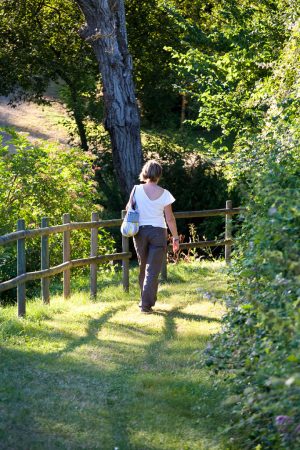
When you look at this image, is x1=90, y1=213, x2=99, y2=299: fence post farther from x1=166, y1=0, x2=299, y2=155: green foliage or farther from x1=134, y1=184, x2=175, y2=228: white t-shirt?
x1=166, y1=0, x2=299, y2=155: green foliage

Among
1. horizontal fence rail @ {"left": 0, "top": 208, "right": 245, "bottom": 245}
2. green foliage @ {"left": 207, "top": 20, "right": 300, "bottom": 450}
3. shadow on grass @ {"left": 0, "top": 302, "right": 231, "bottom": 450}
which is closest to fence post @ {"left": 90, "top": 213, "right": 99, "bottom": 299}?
horizontal fence rail @ {"left": 0, "top": 208, "right": 245, "bottom": 245}

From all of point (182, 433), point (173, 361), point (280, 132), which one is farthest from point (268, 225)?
point (280, 132)

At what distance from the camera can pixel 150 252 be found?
1067 centimetres

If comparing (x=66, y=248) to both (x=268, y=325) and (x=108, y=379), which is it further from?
(x=268, y=325)

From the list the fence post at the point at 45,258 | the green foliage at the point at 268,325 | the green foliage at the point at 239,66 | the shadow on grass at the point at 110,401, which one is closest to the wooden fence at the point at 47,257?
the fence post at the point at 45,258

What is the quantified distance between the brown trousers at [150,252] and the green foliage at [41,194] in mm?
5577

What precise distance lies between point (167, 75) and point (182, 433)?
2430 centimetres

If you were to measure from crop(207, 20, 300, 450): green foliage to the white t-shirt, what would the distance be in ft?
8.43

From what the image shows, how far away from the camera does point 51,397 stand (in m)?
6.75

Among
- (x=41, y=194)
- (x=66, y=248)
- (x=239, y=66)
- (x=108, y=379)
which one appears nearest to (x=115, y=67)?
(x=239, y=66)

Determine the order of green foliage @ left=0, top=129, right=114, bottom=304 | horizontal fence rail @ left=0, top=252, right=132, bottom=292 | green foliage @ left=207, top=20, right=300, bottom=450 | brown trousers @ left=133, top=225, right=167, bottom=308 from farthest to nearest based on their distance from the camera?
green foliage @ left=0, top=129, right=114, bottom=304, brown trousers @ left=133, top=225, right=167, bottom=308, horizontal fence rail @ left=0, top=252, right=132, bottom=292, green foliage @ left=207, top=20, right=300, bottom=450

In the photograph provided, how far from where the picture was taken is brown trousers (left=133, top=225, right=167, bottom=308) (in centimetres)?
1057

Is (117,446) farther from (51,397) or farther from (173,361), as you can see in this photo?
(173,361)

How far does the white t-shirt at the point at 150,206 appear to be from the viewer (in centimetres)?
1046
